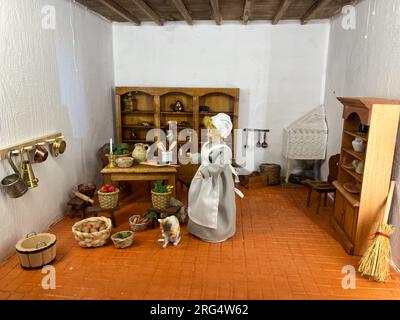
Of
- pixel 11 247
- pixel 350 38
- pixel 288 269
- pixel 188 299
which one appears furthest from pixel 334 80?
pixel 11 247

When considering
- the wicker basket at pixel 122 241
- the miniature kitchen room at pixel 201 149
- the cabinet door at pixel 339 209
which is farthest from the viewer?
the cabinet door at pixel 339 209

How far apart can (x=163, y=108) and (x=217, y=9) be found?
2025 mm

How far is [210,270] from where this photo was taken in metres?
2.97

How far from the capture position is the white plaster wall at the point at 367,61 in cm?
Result: 312

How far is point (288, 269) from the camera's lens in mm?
3016

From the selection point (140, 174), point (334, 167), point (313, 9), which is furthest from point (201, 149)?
point (313, 9)

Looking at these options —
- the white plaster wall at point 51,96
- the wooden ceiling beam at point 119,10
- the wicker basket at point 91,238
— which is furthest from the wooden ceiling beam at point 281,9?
the wicker basket at point 91,238

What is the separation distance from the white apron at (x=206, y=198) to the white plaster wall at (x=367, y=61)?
174 cm

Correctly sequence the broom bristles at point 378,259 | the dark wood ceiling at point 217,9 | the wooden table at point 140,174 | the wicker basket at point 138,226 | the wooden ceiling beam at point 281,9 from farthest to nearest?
the dark wood ceiling at point 217,9 < the wooden ceiling beam at point 281,9 < the wooden table at point 140,174 < the wicker basket at point 138,226 < the broom bristles at point 378,259

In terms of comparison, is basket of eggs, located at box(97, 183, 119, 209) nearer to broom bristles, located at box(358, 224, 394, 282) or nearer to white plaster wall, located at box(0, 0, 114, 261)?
white plaster wall, located at box(0, 0, 114, 261)

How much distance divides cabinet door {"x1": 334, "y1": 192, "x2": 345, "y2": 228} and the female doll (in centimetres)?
122

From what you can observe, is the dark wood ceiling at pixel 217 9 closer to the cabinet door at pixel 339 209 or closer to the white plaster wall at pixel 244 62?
the white plaster wall at pixel 244 62

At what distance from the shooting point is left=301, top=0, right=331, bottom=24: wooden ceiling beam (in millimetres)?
4280

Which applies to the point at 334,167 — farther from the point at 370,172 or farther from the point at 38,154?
the point at 38,154
